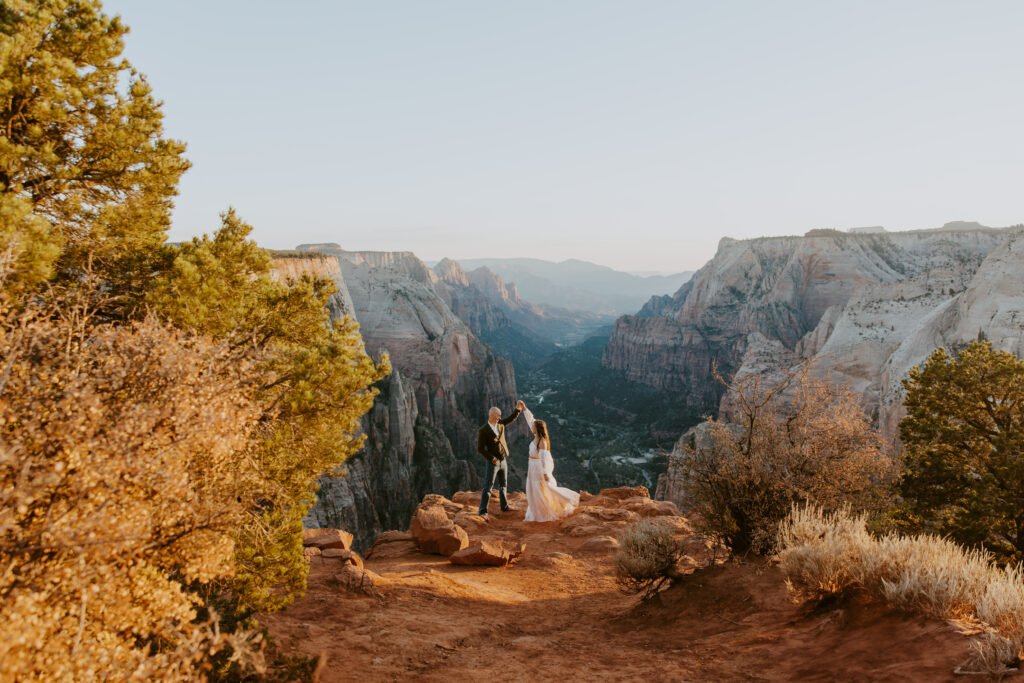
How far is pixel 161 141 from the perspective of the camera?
8664 millimetres

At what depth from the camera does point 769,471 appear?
329 inches

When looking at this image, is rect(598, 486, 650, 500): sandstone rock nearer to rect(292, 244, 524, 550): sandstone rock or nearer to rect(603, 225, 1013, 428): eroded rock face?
rect(292, 244, 524, 550): sandstone rock

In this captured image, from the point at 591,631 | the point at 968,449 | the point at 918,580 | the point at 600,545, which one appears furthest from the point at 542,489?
the point at 968,449

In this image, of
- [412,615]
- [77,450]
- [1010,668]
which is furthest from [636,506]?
[77,450]

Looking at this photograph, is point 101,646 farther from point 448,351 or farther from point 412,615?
point 448,351

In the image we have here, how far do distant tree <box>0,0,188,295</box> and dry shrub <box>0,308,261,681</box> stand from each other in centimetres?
389

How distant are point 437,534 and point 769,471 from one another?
7.35 m

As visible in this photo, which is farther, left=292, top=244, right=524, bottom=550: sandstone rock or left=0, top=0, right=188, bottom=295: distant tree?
left=292, top=244, right=524, bottom=550: sandstone rock

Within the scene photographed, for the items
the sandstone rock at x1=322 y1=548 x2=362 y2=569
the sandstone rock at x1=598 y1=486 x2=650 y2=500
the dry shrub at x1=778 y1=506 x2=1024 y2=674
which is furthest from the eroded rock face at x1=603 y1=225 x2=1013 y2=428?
the sandstone rock at x1=322 y1=548 x2=362 y2=569

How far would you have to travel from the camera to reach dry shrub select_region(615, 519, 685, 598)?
8.54m

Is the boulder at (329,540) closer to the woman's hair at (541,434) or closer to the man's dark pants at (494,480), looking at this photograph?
the man's dark pants at (494,480)

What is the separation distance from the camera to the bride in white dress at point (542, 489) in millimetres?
13594

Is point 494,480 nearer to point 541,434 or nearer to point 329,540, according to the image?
point 541,434

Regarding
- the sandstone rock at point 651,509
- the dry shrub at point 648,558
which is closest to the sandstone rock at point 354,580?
the dry shrub at point 648,558
